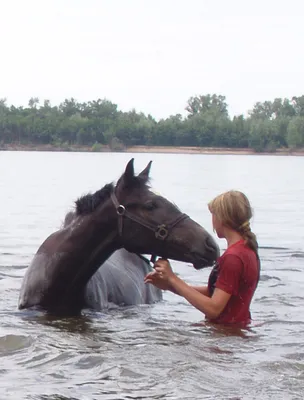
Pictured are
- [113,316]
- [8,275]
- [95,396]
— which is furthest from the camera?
[8,275]

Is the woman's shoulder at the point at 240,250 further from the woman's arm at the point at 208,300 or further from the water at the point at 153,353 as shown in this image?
the water at the point at 153,353

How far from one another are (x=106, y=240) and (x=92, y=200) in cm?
37

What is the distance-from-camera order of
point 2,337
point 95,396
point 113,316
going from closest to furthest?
point 95,396 → point 2,337 → point 113,316

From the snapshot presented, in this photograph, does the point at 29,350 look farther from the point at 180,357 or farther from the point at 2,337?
the point at 180,357

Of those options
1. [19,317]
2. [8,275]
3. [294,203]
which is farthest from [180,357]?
[294,203]

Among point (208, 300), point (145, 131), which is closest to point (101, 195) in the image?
point (208, 300)

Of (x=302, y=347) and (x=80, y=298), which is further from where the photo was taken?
(x=80, y=298)

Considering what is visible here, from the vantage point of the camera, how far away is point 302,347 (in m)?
7.33

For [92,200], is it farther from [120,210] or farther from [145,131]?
[145,131]

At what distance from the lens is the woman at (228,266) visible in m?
6.71

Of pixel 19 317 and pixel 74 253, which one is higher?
pixel 74 253

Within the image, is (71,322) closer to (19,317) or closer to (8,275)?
(19,317)

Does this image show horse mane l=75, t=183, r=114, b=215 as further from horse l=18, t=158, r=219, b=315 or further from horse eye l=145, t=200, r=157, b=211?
horse eye l=145, t=200, r=157, b=211

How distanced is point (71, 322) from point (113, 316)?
664mm
